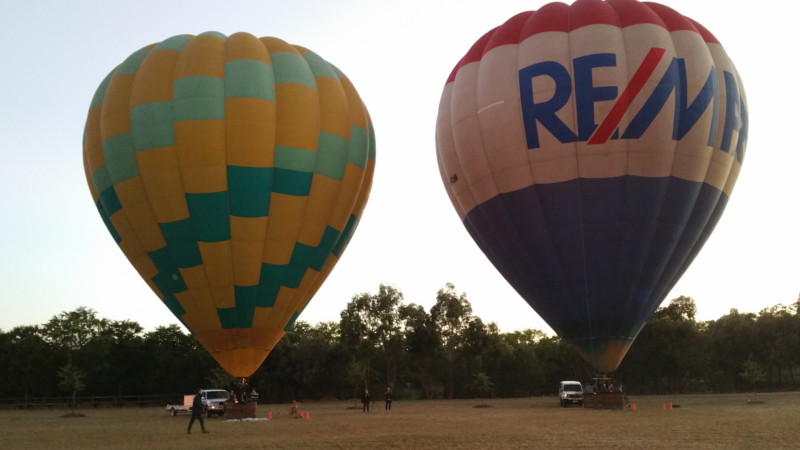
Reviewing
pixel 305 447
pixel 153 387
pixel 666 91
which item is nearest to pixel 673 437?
pixel 305 447

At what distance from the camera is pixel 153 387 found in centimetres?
5366

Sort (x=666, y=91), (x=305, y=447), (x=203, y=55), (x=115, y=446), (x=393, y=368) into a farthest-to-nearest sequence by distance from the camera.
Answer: (x=393, y=368), (x=203, y=55), (x=666, y=91), (x=115, y=446), (x=305, y=447)

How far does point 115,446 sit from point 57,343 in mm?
42633

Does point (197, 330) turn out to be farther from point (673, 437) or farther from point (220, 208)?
point (673, 437)

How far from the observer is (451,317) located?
5022 cm

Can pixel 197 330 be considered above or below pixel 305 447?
above

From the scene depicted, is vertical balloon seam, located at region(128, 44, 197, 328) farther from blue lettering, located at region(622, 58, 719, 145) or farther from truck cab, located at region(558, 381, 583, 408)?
truck cab, located at region(558, 381, 583, 408)

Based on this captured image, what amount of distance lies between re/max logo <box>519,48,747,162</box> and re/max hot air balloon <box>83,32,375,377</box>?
5.82m

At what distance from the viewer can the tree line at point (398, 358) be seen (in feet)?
165

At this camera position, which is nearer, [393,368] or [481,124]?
[481,124]

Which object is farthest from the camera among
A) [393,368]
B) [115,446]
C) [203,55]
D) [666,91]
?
[393,368]

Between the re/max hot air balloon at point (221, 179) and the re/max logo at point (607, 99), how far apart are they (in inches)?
229

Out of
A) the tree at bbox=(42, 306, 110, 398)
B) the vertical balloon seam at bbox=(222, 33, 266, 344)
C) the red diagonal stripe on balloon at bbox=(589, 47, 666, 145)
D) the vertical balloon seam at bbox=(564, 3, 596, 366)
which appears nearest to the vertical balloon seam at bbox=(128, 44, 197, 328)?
the vertical balloon seam at bbox=(222, 33, 266, 344)

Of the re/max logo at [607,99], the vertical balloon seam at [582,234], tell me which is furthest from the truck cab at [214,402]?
the re/max logo at [607,99]
